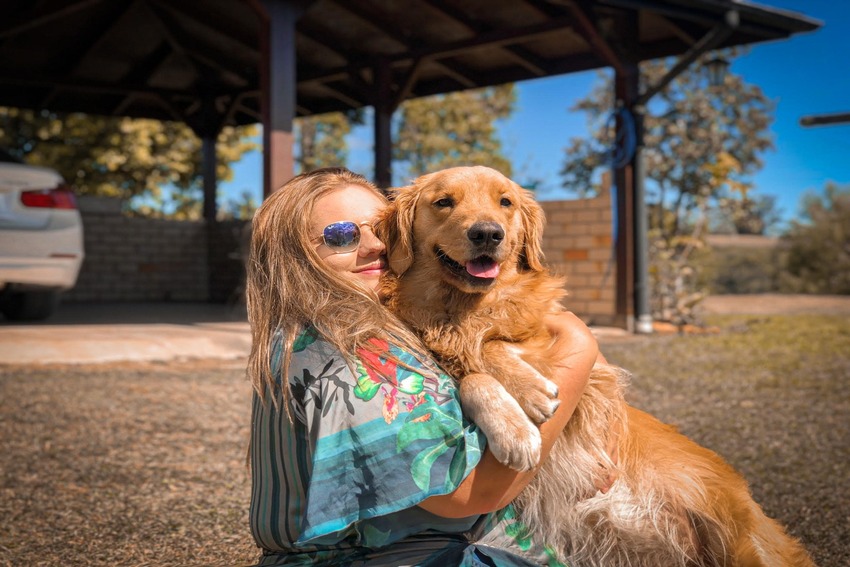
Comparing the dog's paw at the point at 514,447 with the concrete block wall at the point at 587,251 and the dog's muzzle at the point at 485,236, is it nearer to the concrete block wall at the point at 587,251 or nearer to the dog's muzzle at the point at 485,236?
the dog's muzzle at the point at 485,236

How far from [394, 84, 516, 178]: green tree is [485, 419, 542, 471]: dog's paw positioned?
84.8 feet

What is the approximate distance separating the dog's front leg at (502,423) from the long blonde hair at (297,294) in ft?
0.51

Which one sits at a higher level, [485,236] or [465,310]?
[485,236]

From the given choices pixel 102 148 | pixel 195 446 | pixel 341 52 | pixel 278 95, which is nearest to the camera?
pixel 195 446

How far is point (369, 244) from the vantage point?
6.33 feet

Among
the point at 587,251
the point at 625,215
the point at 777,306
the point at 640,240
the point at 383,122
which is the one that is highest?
the point at 383,122

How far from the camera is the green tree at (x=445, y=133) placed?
27.3 meters

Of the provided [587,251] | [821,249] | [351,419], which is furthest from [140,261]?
[821,249]

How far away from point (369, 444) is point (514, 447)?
0.32m

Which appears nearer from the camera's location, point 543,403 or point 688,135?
point 543,403

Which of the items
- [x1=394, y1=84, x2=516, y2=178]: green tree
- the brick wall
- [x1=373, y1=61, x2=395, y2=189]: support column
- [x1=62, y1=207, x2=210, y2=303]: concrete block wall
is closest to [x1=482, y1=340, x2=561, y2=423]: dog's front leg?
[x1=373, y1=61, x2=395, y2=189]: support column

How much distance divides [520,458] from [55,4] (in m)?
9.29

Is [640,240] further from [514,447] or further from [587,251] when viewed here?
[514,447]

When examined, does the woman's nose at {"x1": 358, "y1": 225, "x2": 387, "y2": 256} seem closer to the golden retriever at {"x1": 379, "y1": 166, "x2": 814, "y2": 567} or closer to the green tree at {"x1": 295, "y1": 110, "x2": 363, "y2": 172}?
the golden retriever at {"x1": 379, "y1": 166, "x2": 814, "y2": 567}
